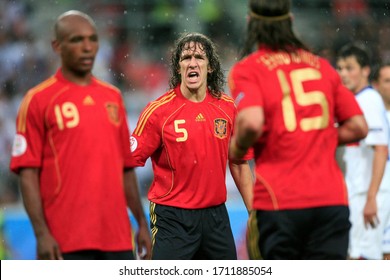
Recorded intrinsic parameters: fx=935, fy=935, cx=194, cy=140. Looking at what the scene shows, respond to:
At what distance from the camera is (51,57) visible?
41.2 ft

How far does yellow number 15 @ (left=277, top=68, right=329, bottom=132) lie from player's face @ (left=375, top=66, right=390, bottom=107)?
352 centimetres

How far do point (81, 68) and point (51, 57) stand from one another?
7.80m

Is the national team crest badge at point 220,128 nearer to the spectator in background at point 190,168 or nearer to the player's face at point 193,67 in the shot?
the spectator in background at point 190,168

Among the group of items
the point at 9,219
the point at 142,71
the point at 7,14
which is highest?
the point at 7,14

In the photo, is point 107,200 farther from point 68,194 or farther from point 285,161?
point 285,161

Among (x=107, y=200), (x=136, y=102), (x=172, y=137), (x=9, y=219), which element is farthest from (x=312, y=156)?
(x=136, y=102)

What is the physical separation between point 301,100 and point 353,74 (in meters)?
3.31

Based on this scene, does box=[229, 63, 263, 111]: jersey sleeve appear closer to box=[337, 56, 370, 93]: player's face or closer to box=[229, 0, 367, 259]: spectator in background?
box=[229, 0, 367, 259]: spectator in background

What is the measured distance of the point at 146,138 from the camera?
21.7ft

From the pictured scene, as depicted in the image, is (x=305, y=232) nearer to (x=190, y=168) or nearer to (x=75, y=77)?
(x=75, y=77)

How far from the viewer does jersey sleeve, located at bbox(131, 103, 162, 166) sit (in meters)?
6.57

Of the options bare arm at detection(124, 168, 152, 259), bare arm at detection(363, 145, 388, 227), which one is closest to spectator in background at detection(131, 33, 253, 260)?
bare arm at detection(363, 145, 388, 227)

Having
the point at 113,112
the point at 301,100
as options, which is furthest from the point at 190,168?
the point at 301,100

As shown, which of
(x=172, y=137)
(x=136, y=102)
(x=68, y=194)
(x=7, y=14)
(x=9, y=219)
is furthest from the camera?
(x=7, y=14)
